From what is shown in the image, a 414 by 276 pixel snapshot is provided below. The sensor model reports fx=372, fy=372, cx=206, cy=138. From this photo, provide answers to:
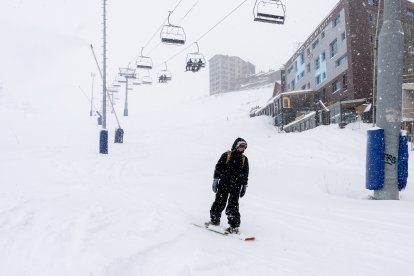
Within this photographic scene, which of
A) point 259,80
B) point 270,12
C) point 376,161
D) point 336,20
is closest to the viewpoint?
point 376,161

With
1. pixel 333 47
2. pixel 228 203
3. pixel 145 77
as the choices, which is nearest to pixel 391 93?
pixel 228 203

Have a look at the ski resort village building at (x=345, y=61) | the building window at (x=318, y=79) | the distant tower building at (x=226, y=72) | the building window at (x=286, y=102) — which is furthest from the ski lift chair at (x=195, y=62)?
the distant tower building at (x=226, y=72)

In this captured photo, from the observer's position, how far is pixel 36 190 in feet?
27.6

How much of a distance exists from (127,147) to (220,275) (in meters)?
17.2

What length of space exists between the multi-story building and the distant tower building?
9362 centimetres

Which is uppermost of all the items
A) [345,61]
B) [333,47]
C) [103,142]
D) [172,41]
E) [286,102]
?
[333,47]

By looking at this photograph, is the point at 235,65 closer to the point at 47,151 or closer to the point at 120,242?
the point at 47,151

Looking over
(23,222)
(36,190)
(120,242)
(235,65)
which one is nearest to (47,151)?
(36,190)

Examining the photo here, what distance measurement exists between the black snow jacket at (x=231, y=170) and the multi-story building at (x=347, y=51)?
88.6 ft

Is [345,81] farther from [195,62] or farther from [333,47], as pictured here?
[195,62]

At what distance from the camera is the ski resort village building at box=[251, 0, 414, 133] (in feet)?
110

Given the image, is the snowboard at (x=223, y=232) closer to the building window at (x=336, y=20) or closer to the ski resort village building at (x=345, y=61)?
the ski resort village building at (x=345, y=61)

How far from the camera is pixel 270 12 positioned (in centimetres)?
1339

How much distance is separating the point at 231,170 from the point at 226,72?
133638mm
